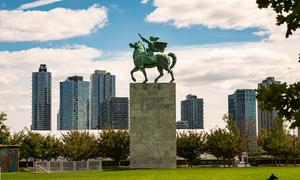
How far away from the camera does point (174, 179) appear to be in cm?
3181

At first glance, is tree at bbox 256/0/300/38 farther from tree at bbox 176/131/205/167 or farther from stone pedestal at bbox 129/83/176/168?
tree at bbox 176/131/205/167

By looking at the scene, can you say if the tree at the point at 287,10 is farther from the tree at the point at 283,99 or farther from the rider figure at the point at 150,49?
the rider figure at the point at 150,49

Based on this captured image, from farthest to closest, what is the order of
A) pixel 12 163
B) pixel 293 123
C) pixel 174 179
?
pixel 12 163
pixel 174 179
pixel 293 123

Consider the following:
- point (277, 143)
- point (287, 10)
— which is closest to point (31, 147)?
point (277, 143)

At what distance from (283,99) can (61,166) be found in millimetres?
45114

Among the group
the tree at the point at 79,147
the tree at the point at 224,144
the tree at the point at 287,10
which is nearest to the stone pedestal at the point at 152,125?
the tree at the point at 79,147

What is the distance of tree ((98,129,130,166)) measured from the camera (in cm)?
6962

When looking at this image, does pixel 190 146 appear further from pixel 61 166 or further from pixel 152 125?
pixel 61 166

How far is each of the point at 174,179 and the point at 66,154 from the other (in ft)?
132

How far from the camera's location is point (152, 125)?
54.5 metres

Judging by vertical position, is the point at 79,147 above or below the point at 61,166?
above

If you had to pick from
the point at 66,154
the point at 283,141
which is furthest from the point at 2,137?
the point at 283,141

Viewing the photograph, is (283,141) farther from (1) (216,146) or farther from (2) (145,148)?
(2) (145,148)

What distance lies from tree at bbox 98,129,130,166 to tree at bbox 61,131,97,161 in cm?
124
